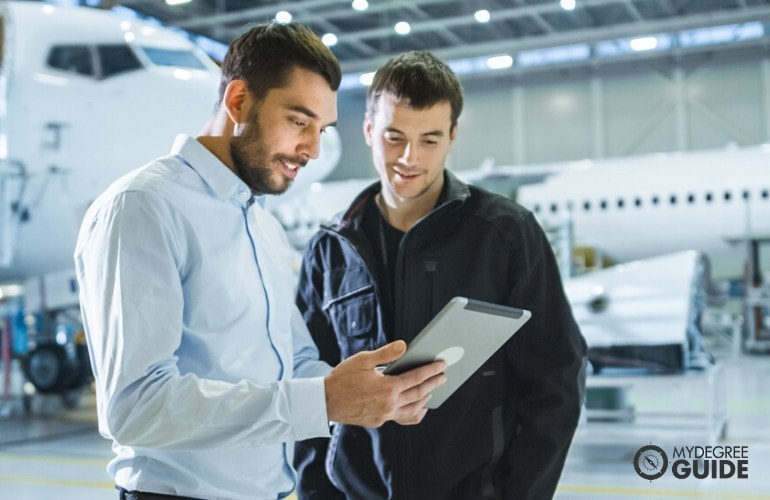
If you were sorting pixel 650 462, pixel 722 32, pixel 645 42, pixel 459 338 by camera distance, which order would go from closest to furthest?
pixel 459 338 < pixel 650 462 < pixel 722 32 < pixel 645 42

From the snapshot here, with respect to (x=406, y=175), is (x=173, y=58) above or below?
above

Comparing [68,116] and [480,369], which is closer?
[480,369]

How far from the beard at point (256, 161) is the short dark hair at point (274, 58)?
0.08m

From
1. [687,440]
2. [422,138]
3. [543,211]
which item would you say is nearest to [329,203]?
[543,211]

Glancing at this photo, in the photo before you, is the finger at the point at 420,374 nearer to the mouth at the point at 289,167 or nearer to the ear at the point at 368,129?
the mouth at the point at 289,167

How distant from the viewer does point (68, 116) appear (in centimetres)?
690

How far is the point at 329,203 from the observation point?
16578 mm

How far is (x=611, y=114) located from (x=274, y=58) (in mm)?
18201

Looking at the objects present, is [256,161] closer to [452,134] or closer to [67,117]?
[452,134]

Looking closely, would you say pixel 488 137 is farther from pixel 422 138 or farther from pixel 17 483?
pixel 422 138

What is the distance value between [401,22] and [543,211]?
10.2 m

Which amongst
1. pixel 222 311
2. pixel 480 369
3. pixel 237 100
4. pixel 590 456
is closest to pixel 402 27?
pixel 590 456

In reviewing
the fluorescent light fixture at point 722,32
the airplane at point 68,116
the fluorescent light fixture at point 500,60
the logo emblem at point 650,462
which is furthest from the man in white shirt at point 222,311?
the fluorescent light fixture at point 500,60

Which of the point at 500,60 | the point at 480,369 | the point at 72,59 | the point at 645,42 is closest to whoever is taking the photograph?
the point at 480,369
